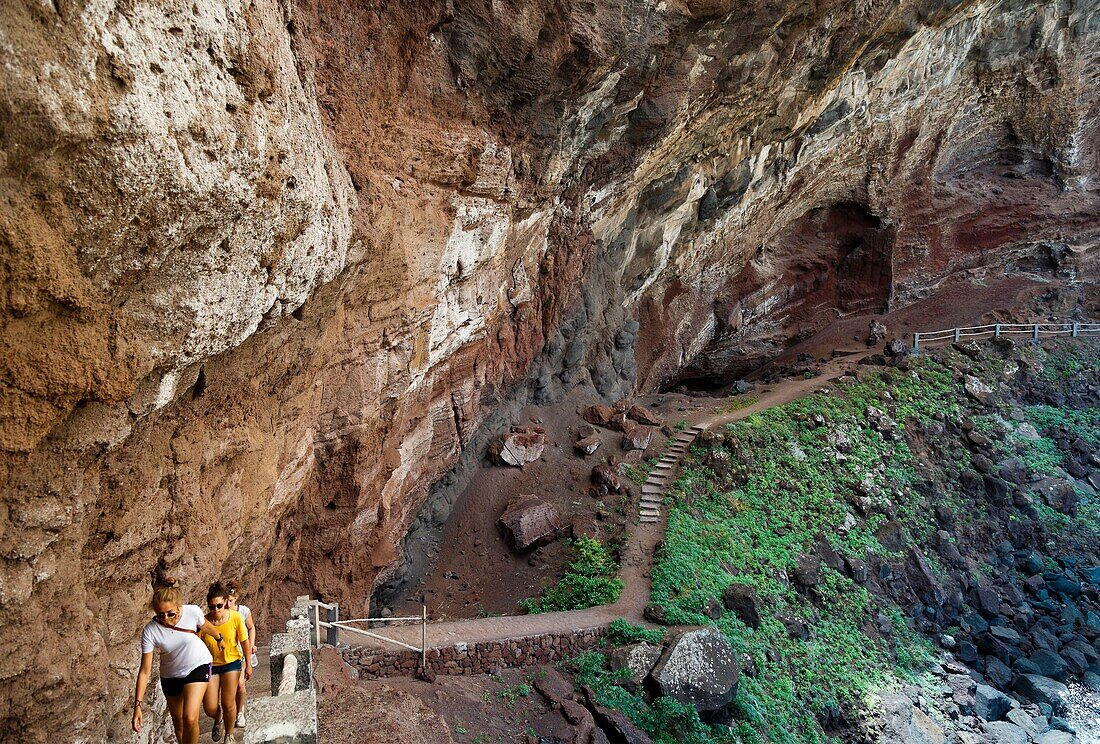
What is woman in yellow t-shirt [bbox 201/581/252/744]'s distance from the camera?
17.3ft

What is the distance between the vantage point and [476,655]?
11930 mm

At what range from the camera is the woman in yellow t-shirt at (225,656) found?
5262mm

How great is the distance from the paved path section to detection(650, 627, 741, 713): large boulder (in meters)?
1.34

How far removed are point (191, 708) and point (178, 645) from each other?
487mm

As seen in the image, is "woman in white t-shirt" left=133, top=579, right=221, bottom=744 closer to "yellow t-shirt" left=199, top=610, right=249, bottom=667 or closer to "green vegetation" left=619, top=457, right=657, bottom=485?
"yellow t-shirt" left=199, top=610, right=249, bottom=667

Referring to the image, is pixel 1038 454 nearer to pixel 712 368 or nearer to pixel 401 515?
pixel 712 368

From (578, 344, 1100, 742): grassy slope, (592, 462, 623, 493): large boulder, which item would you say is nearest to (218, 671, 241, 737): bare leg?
(578, 344, 1100, 742): grassy slope

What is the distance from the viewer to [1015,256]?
26109 mm

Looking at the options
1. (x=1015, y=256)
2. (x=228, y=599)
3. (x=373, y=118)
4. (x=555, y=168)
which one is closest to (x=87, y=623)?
(x=228, y=599)

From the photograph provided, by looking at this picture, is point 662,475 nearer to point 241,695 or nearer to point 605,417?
point 605,417

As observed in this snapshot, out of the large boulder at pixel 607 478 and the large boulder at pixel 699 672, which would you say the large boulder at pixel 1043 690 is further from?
the large boulder at pixel 607 478

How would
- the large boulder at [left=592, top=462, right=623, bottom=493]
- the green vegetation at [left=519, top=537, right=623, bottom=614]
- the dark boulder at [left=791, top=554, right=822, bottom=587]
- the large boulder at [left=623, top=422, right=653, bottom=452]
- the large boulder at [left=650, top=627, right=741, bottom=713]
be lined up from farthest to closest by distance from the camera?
the large boulder at [left=623, top=422, right=653, bottom=452]
the large boulder at [left=592, top=462, right=623, bottom=493]
the dark boulder at [left=791, top=554, right=822, bottom=587]
the green vegetation at [left=519, top=537, right=623, bottom=614]
the large boulder at [left=650, top=627, right=741, bottom=713]

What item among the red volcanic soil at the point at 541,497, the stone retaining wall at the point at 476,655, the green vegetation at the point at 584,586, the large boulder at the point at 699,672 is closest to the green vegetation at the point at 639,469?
the red volcanic soil at the point at 541,497

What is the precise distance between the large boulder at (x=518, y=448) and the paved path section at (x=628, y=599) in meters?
2.79
